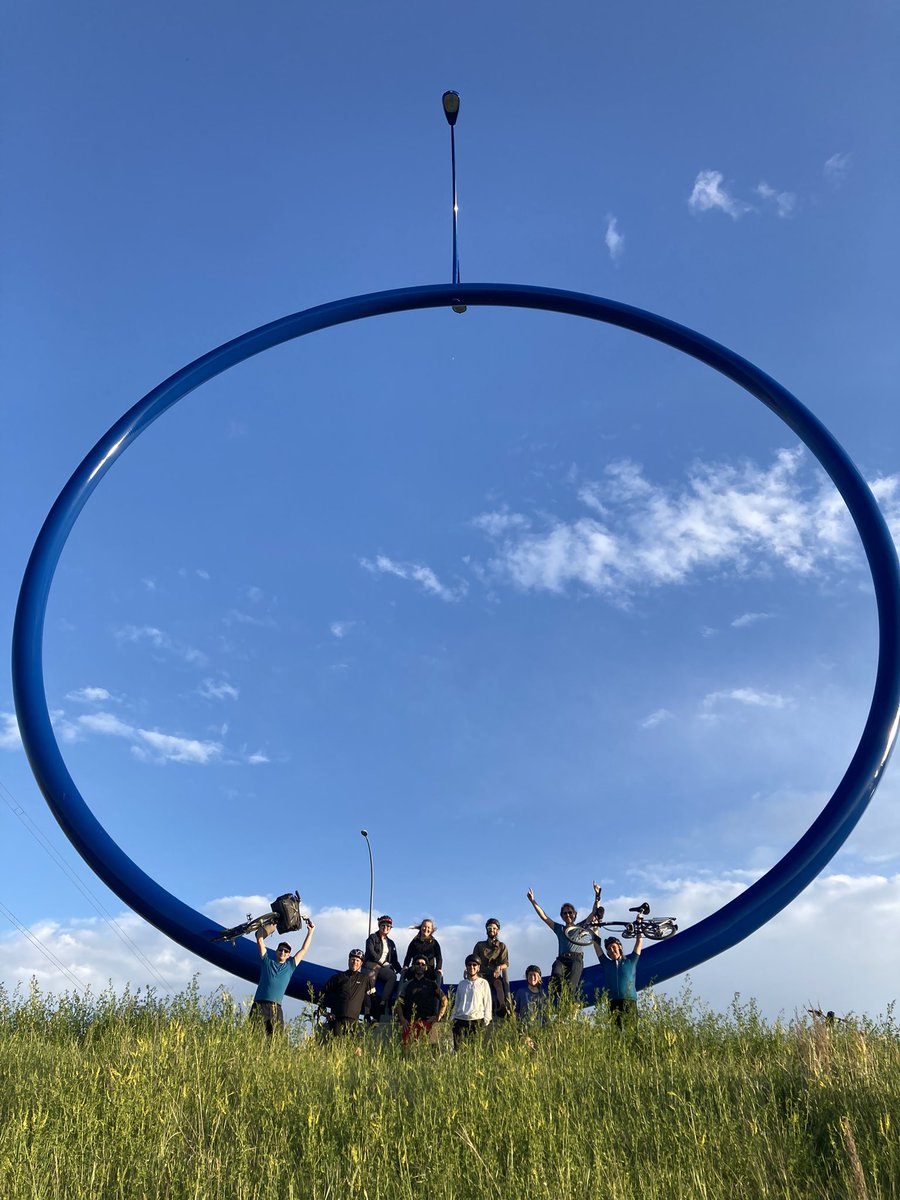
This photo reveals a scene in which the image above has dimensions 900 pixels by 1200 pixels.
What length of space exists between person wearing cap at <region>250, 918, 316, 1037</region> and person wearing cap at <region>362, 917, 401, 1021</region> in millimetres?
705

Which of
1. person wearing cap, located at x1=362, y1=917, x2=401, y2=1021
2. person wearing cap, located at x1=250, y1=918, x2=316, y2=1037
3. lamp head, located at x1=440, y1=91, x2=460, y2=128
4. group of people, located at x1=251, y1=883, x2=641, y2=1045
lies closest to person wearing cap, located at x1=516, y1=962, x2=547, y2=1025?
group of people, located at x1=251, y1=883, x2=641, y2=1045

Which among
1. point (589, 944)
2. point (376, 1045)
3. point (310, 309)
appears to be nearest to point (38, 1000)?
point (376, 1045)

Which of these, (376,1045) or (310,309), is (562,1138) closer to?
(376,1045)

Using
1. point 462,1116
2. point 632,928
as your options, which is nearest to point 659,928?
point 632,928

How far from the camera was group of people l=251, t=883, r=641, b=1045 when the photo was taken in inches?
386

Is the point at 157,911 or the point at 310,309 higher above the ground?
the point at 310,309

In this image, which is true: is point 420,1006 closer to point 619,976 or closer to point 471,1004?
point 471,1004

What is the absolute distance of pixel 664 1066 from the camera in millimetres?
7477

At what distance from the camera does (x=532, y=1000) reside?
34.2 feet

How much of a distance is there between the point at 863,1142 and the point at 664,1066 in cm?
180

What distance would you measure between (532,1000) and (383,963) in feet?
5.35

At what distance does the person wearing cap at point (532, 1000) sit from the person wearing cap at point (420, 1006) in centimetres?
79

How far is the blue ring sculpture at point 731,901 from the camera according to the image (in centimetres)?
1213

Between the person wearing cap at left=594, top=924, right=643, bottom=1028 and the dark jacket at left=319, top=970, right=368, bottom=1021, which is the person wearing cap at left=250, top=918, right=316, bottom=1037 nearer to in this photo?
the dark jacket at left=319, top=970, right=368, bottom=1021
